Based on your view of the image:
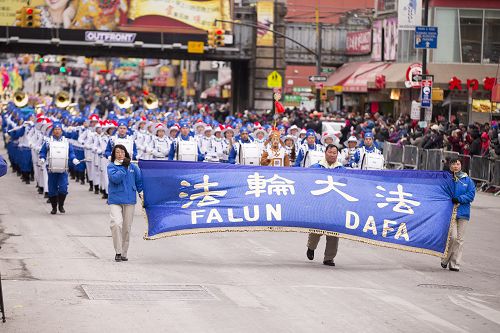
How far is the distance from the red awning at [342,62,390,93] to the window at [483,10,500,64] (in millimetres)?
6022

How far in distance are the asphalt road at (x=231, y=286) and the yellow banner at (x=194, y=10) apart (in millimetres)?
41702

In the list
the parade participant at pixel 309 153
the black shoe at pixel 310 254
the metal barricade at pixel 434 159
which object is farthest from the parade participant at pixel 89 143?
the black shoe at pixel 310 254

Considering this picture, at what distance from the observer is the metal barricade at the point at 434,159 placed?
34062 millimetres

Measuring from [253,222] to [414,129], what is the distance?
932 inches

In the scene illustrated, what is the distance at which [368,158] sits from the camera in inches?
952

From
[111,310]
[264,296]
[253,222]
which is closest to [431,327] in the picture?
[264,296]

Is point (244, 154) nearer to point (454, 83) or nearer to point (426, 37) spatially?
point (426, 37)

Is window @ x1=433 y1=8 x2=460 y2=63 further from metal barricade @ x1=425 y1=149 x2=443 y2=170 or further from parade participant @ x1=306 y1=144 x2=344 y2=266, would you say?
parade participant @ x1=306 y1=144 x2=344 y2=266

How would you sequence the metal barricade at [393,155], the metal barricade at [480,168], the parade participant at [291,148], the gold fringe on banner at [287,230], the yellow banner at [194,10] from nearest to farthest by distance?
the gold fringe on banner at [287,230] → the parade participant at [291,148] → the metal barricade at [480,168] → the metal barricade at [393,155] → the yellow banner at [194,10]

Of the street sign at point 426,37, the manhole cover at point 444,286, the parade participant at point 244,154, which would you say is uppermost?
the street sign at point 426,37

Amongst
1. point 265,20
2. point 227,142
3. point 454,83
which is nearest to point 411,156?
point 454,83

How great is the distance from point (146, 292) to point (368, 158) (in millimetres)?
11434

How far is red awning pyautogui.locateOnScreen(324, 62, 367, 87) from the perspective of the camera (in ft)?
196

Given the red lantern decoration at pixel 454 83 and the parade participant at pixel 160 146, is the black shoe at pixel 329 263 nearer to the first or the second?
the parade participant at pixel 160 146
